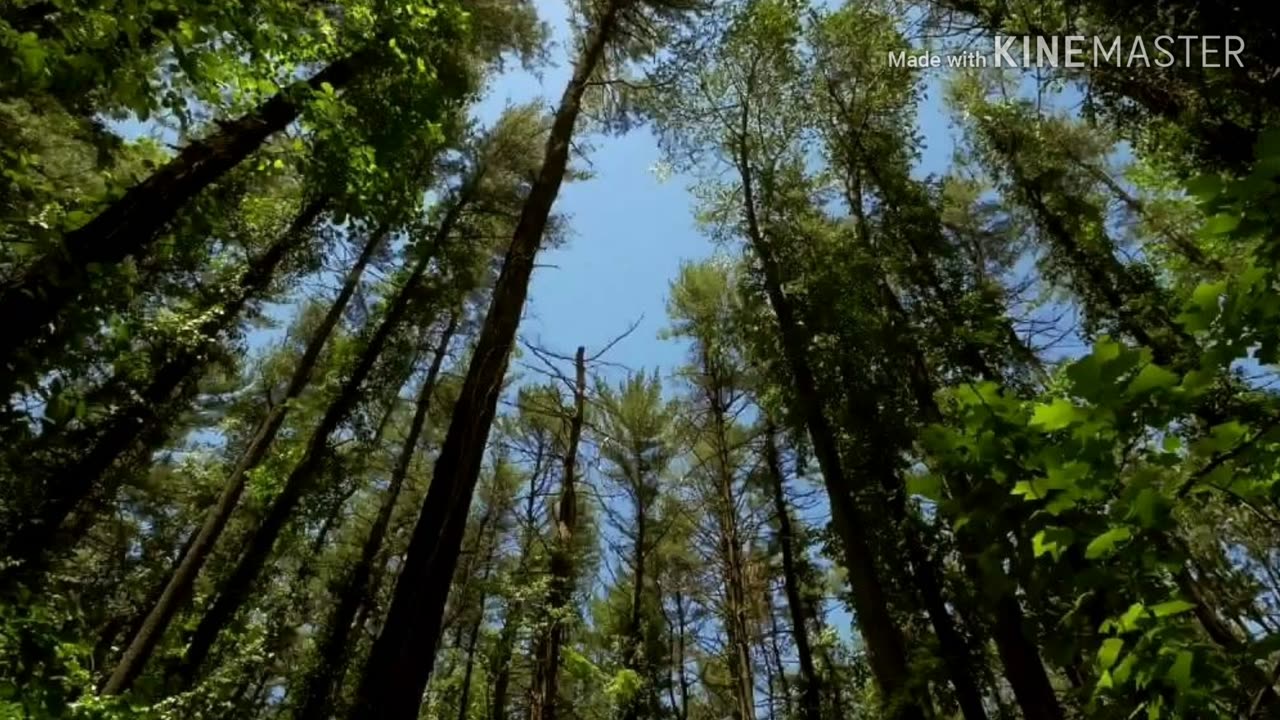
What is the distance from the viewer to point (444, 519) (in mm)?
3248

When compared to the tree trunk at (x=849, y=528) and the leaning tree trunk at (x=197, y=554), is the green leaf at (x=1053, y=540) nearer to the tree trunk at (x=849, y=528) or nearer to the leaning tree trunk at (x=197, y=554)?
the tree trunk at (x=849, y=528)

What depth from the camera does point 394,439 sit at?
15.0 metres

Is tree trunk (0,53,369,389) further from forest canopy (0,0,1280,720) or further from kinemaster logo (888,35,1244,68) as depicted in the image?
kinemaster logo (888,35,1244,68)

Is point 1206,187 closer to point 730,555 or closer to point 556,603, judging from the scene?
point 556,603

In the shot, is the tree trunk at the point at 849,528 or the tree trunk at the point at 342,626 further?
the tree trunk at the point at 342,626

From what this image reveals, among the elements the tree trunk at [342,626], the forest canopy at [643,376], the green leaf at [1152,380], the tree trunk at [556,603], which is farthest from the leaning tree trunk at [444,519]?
the tree trunk at [342,626]

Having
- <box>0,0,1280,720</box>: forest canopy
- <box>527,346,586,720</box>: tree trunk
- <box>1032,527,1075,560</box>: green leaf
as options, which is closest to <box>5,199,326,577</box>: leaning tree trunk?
<box>0,0,1280,720</box>: forest canopy

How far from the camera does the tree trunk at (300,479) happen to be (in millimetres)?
9445

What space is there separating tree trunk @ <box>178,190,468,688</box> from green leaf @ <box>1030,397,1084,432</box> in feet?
34.6

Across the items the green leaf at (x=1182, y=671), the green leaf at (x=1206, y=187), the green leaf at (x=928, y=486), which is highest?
the green leaf at (x=1206, y=187)

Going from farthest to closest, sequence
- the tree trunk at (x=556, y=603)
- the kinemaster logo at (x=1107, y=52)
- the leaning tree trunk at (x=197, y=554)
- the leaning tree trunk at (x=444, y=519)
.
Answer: the tree trunk at (x=556, y=603)
the leaning tree trunk at (x=197, y=554)
the kinemaster logo at (x=1107, y=52)
the leaning tree trunk at (x=444, y=519)

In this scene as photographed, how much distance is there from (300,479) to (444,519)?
8.10 metres

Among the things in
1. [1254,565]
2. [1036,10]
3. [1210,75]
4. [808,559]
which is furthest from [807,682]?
[1254,565]

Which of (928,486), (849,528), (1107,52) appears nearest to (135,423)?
(849,528)
